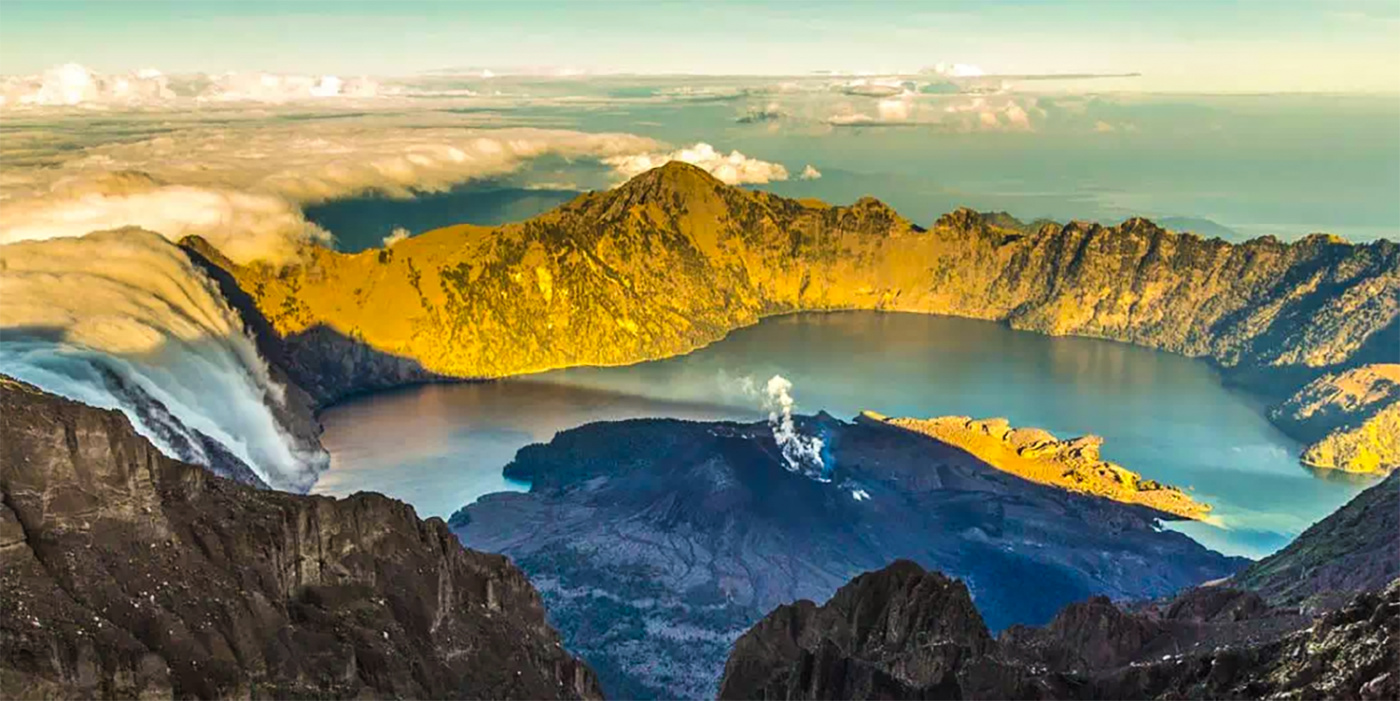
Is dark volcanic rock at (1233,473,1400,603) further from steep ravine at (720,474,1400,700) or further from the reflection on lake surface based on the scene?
the reflection on lake surface

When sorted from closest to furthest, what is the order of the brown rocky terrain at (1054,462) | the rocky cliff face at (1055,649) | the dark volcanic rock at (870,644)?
the rocky cliff face at (1055,649) < the dark volcanic rock at (870,644) < the brown rocky terrain at (1054,462)

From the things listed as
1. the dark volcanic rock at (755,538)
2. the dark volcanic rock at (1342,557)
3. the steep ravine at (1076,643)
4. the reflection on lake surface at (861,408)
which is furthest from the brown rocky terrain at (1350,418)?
the steep ravine at (1076,643)

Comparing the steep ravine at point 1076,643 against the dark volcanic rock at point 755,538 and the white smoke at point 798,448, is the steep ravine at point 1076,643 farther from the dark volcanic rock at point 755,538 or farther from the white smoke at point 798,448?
the white smoke at point 798,448

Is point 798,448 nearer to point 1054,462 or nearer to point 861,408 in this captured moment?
point 1054,462

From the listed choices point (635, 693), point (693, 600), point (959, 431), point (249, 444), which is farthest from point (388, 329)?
point (635, 693)

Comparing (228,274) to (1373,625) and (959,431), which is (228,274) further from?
(1373,625)
